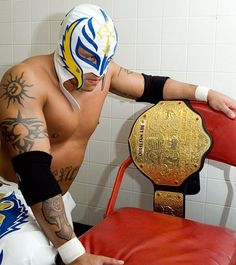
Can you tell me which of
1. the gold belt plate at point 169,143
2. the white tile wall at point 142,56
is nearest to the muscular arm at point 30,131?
the gold belt plate at point 169,143

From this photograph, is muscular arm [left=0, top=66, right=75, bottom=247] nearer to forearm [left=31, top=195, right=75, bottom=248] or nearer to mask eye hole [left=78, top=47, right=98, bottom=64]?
forearm [left=31, top=195, right=75, bottom=248]

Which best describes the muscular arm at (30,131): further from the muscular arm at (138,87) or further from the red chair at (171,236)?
the muscular arm at (138,87)

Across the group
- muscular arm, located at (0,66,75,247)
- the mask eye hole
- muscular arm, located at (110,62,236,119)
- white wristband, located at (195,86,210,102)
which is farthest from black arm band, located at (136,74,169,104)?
muscular arm, located at (0,66,75,247)

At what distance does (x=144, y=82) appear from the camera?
53.7 inches

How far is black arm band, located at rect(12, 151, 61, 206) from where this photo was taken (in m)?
0.90

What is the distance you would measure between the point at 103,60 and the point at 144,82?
A: 0.35 meters

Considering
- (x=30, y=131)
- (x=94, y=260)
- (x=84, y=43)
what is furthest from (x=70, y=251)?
(x=84, y=43)

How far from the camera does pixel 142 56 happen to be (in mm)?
1556

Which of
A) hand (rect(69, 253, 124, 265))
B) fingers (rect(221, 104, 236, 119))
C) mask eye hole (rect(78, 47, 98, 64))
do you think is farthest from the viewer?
fingers (rect(221, 104, 236, 119))

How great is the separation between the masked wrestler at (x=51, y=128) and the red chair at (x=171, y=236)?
0.06 meters

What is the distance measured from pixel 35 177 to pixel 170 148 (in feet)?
1.67

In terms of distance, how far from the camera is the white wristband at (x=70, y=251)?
91 centimetres

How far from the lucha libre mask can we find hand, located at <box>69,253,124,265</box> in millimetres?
515

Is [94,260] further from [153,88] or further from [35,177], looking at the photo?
[153,88]
